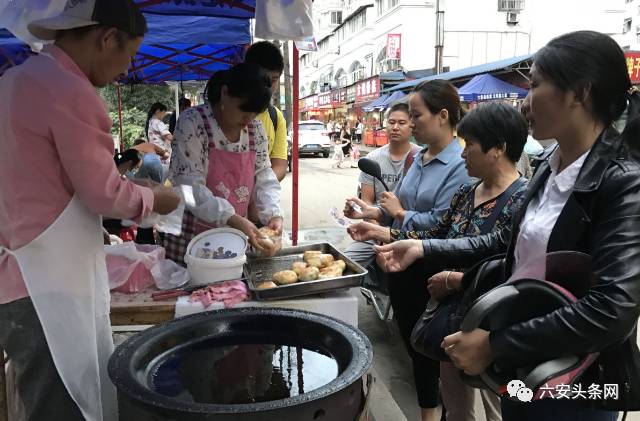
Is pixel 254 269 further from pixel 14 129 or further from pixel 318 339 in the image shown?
pixel 14 129

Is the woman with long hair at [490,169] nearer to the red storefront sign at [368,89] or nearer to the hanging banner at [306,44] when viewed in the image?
the hanging banner at [306,44]

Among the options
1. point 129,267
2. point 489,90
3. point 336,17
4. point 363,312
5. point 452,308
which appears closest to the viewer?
point 452,308

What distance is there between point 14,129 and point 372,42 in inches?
1386

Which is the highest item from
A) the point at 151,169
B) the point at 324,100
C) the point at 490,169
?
the point at 490,169

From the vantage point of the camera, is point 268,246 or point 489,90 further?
point 489,90

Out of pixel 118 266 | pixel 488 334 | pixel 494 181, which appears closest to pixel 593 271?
pixel 488 334

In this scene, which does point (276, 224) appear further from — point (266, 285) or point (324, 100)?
point (324, 100)

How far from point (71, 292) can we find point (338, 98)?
35.3 metres

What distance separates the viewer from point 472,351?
124 cm

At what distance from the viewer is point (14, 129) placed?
1.26m

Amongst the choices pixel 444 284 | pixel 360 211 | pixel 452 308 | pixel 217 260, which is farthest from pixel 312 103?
pixel 452 308

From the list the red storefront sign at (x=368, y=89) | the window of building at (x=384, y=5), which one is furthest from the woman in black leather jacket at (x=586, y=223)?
the window of building at (x=384, y=5)

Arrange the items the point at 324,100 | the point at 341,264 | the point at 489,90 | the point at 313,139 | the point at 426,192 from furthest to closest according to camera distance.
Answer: the point at 324,100, the point at 313,139, the point at 489,90, the point at 426,192, the point at 341,264

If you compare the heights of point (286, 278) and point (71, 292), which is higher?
point (71, 292)
